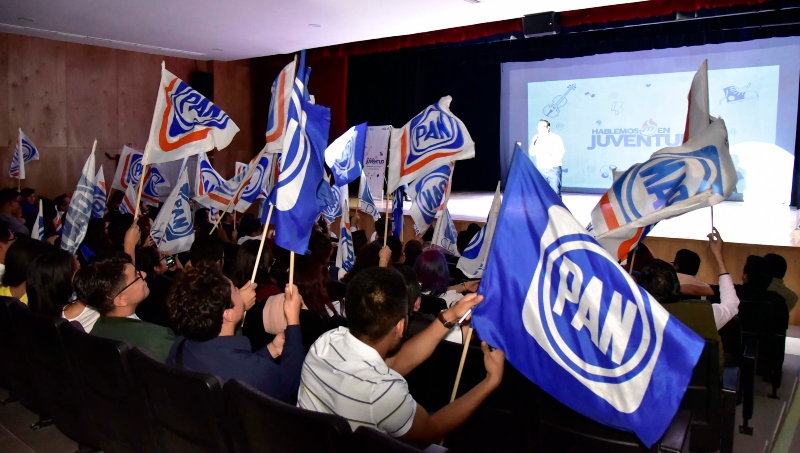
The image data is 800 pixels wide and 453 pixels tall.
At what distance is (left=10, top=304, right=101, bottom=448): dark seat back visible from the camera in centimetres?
249

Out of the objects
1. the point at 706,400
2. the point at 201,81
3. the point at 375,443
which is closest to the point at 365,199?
the point at 706,400

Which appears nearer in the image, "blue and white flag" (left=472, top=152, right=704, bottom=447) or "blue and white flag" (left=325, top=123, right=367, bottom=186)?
"blue and white flag" (left=472, top=152, right=704, bottom=447)

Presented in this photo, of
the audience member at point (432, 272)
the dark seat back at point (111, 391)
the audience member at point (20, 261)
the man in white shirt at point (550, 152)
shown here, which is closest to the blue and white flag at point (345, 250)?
the audience member at point (432, 272)

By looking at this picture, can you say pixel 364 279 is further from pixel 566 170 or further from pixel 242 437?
pixel 566 170

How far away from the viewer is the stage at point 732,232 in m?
5.92

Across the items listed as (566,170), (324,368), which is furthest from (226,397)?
(566,170)

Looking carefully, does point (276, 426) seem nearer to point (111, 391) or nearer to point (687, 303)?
point (111, 391)

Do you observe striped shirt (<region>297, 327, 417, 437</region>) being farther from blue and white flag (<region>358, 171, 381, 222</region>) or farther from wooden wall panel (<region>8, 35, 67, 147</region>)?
wooden wall panel (<region>8, 35, 67, 147</region>)

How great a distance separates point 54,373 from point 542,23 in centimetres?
697

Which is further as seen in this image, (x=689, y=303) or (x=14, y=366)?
(x=14, y=366)

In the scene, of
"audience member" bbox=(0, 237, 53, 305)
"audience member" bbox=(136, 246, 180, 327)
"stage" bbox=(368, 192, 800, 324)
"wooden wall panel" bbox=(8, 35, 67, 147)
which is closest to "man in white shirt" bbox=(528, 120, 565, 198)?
"stage" bbox=(368, 192, 800, 324)

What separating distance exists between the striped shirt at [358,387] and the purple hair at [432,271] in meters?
1.75

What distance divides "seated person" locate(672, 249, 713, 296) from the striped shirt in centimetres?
281

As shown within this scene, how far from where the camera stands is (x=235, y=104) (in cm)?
1266
